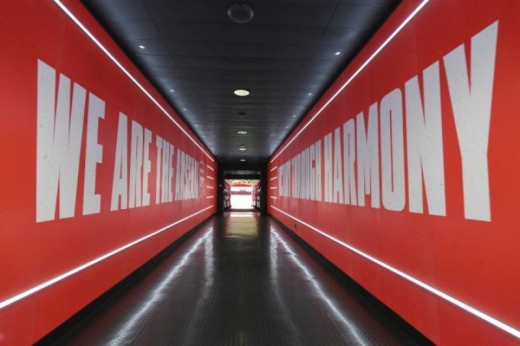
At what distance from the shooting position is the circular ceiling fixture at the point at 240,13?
10.2ft

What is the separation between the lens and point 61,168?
2.70 m

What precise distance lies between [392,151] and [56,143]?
316 cm

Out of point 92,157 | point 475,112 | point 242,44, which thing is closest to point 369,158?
point 475,112

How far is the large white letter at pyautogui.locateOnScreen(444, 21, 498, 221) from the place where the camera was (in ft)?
6.26

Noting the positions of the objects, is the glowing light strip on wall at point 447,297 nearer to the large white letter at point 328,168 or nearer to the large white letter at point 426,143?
the large white letter at point 426,143

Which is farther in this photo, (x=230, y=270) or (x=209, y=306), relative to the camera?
(x=230, y=270)

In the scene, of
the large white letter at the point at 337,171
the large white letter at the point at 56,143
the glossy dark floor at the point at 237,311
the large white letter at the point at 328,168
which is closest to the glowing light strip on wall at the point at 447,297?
the glossy dark floor at the point at 237,311

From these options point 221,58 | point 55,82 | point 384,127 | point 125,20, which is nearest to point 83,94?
point 55,82

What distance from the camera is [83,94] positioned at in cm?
306

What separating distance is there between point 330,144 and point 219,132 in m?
4.65

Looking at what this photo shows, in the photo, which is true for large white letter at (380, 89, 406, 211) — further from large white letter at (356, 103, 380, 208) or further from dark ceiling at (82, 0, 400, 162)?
dark ceiling at (82, 0, 400, 162)

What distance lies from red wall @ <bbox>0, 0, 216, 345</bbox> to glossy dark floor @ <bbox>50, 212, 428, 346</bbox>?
0.37 meters

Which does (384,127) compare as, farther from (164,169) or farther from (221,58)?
(164,169)

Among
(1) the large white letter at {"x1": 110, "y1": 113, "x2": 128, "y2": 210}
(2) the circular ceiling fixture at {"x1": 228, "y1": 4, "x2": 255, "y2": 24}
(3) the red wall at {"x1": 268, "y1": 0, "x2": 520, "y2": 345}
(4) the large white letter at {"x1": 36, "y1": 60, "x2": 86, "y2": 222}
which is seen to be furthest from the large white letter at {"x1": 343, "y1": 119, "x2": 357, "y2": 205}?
(4) the large white letter at {"x1": 36, "y1": 60, "x2": 86, "y2": 222}
